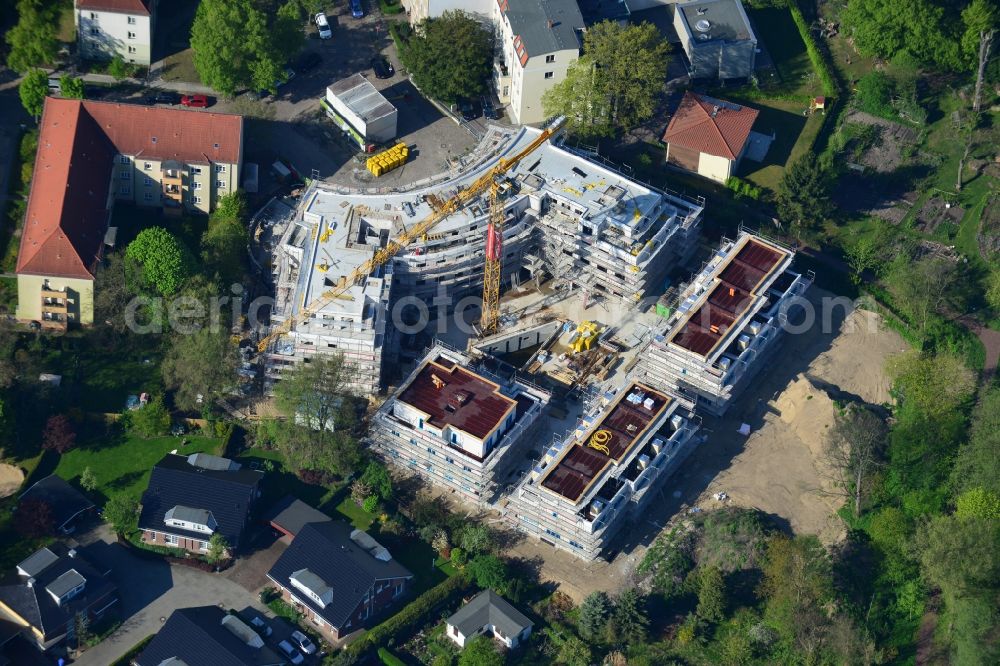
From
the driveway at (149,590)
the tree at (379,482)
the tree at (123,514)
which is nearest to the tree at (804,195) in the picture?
the tree at (379,482)

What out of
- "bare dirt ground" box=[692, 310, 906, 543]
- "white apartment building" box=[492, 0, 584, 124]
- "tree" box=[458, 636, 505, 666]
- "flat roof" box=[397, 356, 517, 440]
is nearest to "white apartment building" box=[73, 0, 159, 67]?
"white apartment building" box=[492, 0, 584, 124]

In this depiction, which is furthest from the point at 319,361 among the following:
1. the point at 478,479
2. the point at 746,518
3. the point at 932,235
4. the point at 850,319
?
the point at 932,235

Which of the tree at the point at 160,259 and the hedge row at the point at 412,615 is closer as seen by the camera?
the hedge row at the point at 412,615

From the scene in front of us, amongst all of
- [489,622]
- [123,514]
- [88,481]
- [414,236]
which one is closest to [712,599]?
[489,622]

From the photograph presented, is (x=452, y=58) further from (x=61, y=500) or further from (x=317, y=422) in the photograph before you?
(x=61, y=500)

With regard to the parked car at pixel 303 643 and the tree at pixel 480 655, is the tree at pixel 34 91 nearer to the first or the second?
the parked car at pixel 303 643

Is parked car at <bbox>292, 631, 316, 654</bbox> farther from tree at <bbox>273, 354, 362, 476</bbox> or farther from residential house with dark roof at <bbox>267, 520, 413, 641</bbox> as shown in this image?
tree at <bbox>273, 354, 362, 476</bbox>
